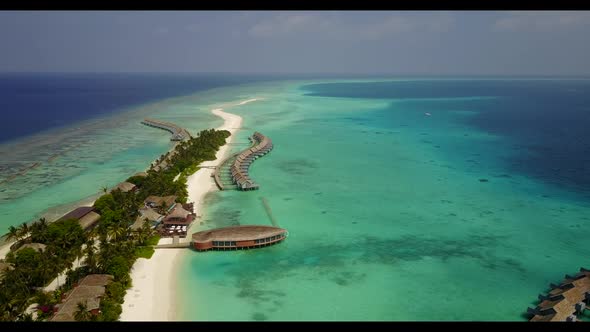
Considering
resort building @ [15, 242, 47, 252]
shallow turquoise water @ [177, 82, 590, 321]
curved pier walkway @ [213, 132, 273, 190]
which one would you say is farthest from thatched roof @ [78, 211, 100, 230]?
curved pier walkway @ [213, 132, 273, 190]

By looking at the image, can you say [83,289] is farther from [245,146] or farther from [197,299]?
[245,146]

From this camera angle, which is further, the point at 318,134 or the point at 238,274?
the point at 318,134

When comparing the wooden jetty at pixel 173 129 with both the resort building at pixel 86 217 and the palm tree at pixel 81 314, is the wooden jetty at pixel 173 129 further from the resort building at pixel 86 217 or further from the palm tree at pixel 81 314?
the palm tree at pixel 81 314

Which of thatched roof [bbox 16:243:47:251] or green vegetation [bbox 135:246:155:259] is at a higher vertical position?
thatched roof [bbox 16:243:47:251]

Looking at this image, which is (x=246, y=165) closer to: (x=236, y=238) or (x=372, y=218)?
(x=372, y=218)

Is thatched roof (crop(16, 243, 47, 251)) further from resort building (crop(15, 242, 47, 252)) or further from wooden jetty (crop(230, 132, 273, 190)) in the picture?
wooden jetty (crop(230, 132, 273, 190))

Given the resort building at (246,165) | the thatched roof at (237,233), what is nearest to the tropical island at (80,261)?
the thatched roof at (237,233)
